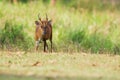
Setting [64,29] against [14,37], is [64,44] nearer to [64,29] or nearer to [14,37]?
[64,29]

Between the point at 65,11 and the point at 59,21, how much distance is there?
160cm

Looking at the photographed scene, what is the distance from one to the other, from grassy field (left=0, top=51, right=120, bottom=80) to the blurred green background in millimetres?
1140

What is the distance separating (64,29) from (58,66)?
4.84 metres

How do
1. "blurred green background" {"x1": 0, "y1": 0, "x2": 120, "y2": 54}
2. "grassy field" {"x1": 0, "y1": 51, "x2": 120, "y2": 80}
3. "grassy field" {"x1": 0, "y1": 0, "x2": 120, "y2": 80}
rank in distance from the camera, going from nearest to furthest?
1. "grassy field" {"x1": 0, "y1": 51, "x2": 120, "y2": 80}
2. "grassy field" {"x1": 0, "y1": 0, "x2": 120, "y2": 80}
3. "blurred green background" {"x1": 0, "y1": 0, "x2": 120, "y2": 54}

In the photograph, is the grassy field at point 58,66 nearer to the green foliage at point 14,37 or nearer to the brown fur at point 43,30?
the brown fur at point 43,30

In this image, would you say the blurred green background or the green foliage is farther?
the blurred green background

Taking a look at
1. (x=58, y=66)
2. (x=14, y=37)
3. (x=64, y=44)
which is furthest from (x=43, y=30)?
(x=58, y=66)

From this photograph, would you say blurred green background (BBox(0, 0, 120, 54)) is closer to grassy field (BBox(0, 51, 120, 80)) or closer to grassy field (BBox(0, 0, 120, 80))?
grassy field (BBox(0, 0, 120, 80))

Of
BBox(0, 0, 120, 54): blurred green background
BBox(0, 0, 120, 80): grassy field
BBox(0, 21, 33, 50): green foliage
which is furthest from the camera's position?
BBox(0, 0, 120, 54): blurred green background

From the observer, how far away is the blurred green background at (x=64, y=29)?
58.4 ft

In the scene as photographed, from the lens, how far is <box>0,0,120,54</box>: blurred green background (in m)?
17.8

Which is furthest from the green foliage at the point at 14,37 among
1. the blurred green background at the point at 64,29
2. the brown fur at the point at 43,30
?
the brown fur at the point at 43,30

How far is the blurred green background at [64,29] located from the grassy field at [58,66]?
1.14 metres

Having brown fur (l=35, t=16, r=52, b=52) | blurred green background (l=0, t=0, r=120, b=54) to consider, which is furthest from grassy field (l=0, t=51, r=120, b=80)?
blurred green background (l=0, t=0, r=120, b=54)
